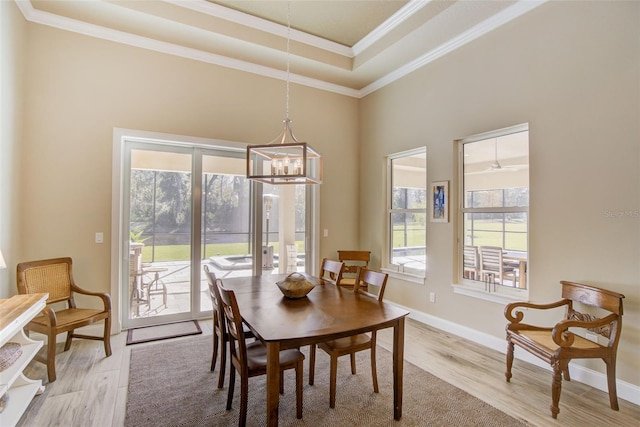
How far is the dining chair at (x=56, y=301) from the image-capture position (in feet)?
8.57

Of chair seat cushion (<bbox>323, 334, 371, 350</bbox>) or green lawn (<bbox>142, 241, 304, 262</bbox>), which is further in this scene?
green lawn (<bbox>142, 241, 304, 262</bbox>)

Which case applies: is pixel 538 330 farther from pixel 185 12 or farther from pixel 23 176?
pixel 23 176

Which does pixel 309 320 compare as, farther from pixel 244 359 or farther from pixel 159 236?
pixel 159 236

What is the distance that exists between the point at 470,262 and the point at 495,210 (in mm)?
669

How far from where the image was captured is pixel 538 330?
2646 millimetres

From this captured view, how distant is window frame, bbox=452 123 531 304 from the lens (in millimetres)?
3129

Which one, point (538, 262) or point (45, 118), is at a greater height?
point (45, 118)

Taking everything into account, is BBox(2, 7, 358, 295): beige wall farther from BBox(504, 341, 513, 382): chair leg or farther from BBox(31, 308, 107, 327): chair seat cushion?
BBox(504, 341, 513, 382): chair leg

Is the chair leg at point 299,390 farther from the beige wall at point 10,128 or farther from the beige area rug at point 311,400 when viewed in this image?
the beige wall at point 10,128

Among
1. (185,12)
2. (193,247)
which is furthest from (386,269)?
(185,12)

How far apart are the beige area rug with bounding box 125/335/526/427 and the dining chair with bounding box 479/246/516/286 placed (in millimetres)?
1344

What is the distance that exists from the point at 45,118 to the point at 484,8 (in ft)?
14.9

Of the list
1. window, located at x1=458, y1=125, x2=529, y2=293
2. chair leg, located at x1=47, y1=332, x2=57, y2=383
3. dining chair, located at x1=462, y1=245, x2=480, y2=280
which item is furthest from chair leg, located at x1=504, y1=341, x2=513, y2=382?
chair leg, located at x1=47, y1=332, x2=57, y2=383

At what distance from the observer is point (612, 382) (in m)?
2.26
